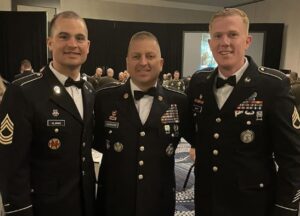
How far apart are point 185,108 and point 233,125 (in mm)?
416

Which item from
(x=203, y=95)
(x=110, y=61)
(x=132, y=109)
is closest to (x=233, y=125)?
(x=203, y=95)

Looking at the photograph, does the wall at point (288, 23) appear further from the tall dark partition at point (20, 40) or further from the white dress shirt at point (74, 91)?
the white dress shirt at point (74, 91)

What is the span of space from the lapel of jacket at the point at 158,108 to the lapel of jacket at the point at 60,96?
0.42 m

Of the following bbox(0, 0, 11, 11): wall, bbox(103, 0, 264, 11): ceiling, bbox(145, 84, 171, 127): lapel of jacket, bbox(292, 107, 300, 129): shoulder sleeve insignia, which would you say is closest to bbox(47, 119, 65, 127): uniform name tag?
bbox(145, 84, 171, 127): lapel of jacket

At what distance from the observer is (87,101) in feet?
6.31

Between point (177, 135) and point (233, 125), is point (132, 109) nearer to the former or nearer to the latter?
point (177, 135)

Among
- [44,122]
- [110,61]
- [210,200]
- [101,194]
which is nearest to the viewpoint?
[44,122]

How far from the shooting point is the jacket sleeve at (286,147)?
1697 millimetres

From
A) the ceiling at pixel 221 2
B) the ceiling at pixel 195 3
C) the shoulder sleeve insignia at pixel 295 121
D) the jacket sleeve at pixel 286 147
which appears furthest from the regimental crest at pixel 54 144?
the ceiling at pixel 221 2

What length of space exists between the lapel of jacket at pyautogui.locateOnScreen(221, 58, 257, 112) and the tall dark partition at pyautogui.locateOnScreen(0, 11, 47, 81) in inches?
377

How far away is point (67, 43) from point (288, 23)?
38.4 ft

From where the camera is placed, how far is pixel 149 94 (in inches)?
79.6

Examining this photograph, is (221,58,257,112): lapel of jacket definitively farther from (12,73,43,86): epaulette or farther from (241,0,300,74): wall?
(241,0,300,74): wall

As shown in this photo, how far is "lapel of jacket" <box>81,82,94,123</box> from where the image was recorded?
6.18ft
